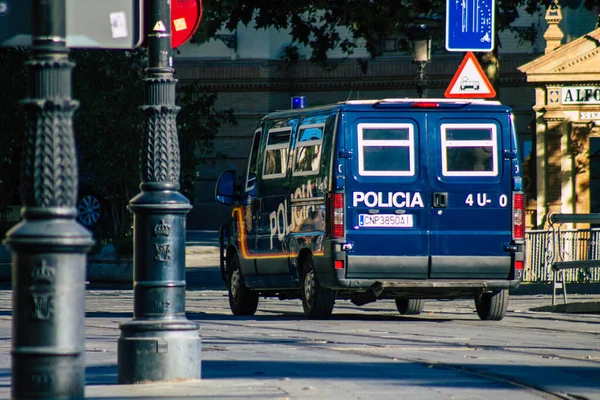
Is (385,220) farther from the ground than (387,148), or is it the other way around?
(387,148)

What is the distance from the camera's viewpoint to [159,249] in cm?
973

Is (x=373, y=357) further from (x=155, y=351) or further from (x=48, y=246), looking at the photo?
(x=48, y=246)

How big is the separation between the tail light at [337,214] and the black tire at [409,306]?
3188 mm

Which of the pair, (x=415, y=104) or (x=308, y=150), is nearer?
(x=415, y=104)

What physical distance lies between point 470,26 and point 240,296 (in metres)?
4.30

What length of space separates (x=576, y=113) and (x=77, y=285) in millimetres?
22278

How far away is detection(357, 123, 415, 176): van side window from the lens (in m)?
16.3

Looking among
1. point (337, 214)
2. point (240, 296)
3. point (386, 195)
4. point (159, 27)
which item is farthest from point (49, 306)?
point (240, 296)

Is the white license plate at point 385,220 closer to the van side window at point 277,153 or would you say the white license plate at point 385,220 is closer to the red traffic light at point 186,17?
the van side window at point 277,153

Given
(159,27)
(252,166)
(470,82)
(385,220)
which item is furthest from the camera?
(470,82)

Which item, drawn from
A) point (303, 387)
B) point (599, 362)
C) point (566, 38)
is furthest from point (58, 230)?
point (566, 38)

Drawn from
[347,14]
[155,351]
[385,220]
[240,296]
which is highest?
[347,14]

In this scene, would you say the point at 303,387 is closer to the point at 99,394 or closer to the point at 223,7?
the point at 99,394

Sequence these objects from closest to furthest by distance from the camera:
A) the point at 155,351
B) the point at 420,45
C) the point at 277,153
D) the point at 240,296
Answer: the point at 155,351
the point at 277,153
the point at 240,296
the point at 420,45
